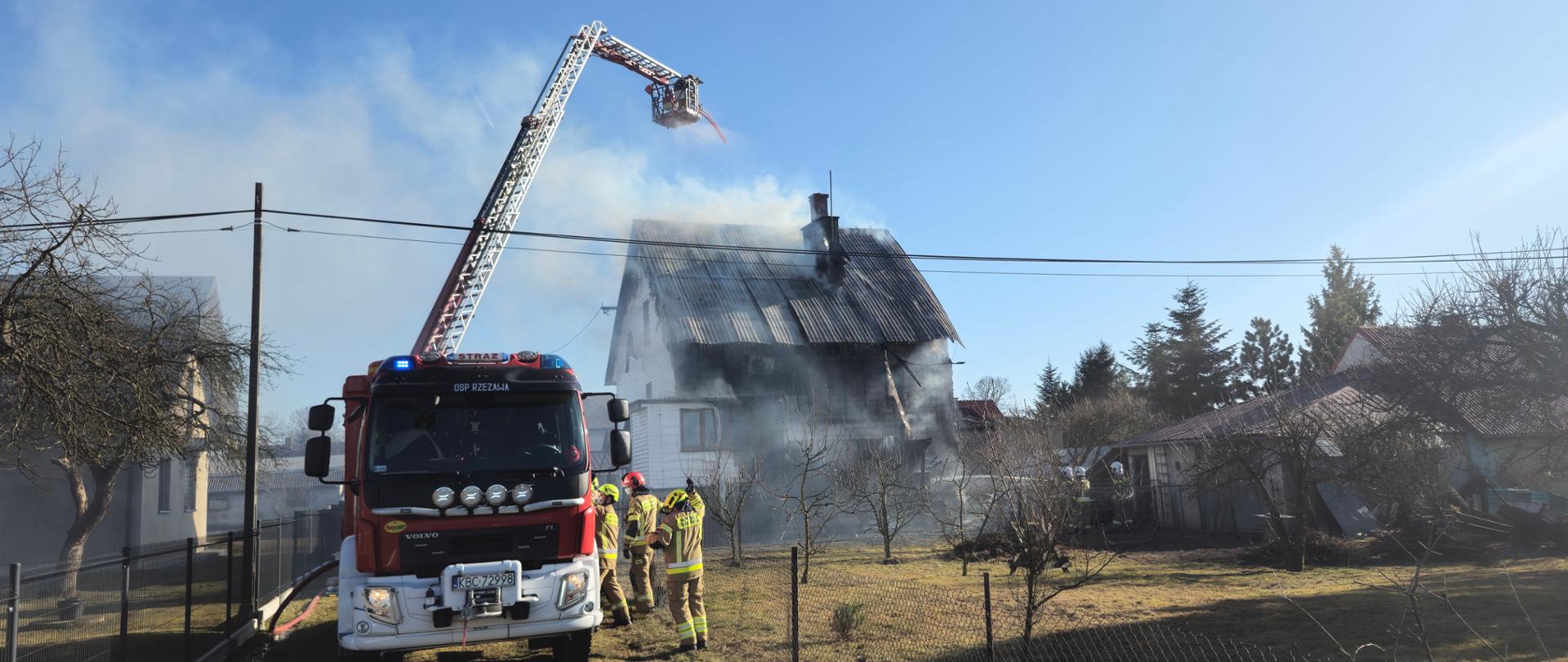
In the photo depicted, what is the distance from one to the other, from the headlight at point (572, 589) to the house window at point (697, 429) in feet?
63.2

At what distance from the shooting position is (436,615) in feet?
24.5

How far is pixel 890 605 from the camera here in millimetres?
12008

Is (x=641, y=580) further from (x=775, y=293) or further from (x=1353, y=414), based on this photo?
(x=775, y=293)

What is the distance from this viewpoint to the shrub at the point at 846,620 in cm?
988

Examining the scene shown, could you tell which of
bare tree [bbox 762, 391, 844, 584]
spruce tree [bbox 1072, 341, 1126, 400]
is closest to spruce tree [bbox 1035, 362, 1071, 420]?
spruce tree [bbox 1072, 341, 1126, 400]

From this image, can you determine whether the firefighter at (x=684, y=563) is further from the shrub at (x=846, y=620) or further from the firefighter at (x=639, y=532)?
the shrub at (x=846, y=620)

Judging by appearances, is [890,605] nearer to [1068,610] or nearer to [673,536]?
[1068,610]

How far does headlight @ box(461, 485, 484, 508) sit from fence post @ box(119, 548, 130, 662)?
112 inches

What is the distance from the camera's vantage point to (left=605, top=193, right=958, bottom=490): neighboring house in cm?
2727

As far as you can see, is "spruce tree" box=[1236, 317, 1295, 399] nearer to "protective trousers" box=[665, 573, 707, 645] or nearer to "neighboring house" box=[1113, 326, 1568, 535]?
"neighboring house" box=[1113, 326, 1568, 535]

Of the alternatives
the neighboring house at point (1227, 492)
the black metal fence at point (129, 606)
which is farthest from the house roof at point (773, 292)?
the black metal fence at point (129, 606)

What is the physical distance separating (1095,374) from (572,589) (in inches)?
1639

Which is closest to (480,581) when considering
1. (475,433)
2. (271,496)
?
(475,433)

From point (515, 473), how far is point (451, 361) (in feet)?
4.22
